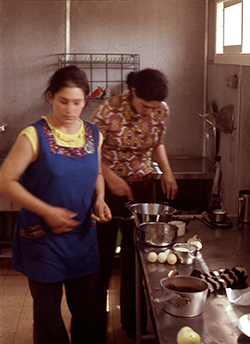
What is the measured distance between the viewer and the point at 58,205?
59.7 inches

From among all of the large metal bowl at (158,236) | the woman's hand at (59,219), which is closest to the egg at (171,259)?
the large metal bowl at (158,236)

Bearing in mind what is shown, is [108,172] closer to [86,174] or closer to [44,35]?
[86,174]

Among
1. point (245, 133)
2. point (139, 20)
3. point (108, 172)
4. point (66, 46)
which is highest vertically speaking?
point (139, 20)

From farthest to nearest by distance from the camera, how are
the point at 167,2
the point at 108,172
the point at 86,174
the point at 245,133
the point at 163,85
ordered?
the point at 167,2 → the point at 245,133 → the point at 108,172 → the point at 163,85 → the point at 86,174

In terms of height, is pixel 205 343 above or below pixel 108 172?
below

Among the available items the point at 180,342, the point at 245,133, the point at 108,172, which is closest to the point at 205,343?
the point at 180,342

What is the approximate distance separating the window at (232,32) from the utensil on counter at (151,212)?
1094 mm

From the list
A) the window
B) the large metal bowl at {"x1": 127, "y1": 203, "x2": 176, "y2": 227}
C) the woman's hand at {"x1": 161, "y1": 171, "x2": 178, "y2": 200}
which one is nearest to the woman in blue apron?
the large metal bowl at {"x1": 127, "y1": 203, "x2": 176, "y2": 227}

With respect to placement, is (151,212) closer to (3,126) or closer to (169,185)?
(169,185)

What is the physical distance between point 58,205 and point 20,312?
146cm

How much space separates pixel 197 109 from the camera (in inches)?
148

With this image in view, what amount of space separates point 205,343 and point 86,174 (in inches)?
29.0

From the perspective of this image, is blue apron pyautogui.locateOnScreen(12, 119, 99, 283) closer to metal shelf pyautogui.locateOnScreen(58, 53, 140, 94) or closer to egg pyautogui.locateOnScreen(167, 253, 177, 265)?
egg pyautogui.locateOnScreen(167, 253, 177, 265)

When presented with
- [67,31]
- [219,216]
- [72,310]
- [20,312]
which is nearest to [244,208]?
[219,216]
